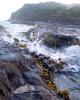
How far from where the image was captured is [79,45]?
3662cm

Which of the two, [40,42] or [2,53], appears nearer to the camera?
[2,53]

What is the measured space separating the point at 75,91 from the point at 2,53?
564cm

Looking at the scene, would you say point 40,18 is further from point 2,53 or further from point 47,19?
point 2,53

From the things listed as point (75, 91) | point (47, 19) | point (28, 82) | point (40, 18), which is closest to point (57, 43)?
point (75, 91)

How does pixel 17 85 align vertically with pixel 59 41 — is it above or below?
above

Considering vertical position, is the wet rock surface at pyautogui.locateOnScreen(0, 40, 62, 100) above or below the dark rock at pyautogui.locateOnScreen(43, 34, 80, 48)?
above

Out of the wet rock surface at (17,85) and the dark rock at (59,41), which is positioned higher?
the wet rock surface at (17,85)

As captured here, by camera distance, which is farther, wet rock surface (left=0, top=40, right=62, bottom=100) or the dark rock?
the dark rock

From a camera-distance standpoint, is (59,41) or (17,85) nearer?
(17,85)

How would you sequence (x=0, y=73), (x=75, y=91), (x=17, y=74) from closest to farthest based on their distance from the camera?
(x=0, y=73) < (x=17, y=74) < (x=75, y=91)

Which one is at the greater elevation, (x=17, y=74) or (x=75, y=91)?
(x=17, y=74)

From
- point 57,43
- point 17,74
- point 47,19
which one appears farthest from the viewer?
point 47,19

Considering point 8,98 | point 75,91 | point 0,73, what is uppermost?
point 0,73

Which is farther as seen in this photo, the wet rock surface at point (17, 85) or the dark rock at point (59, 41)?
the dark rock at point (59, 41)
